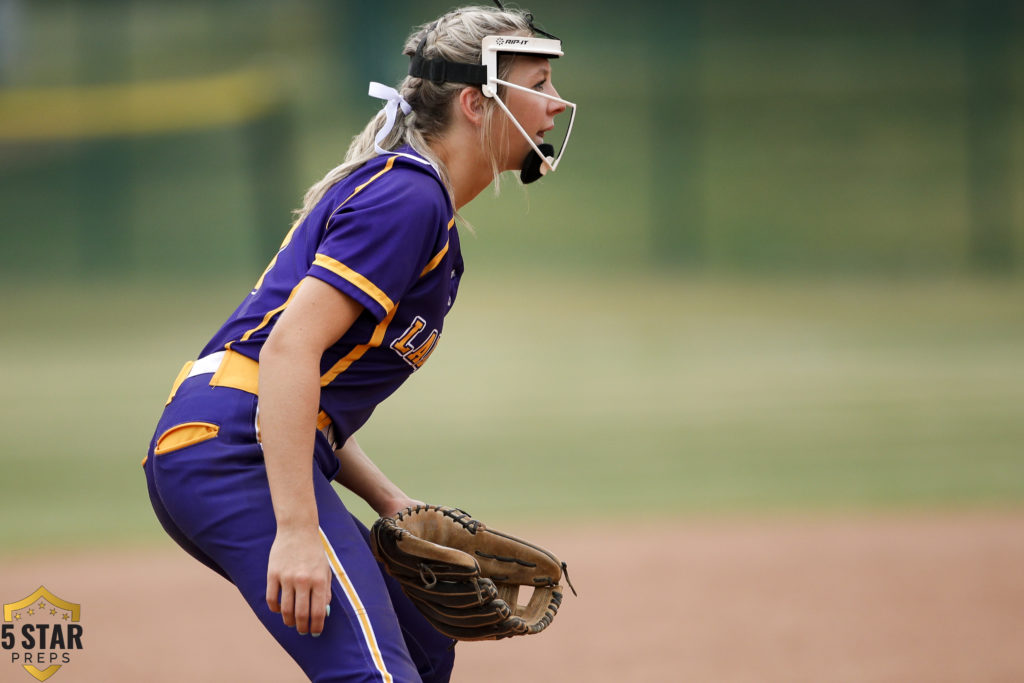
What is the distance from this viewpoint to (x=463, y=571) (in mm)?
2107

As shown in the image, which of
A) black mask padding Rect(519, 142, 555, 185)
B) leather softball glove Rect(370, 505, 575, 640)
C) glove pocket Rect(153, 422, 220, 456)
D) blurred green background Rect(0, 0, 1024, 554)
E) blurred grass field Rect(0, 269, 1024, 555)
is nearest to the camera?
glove pocket Rect(153, 422, 220, 456)

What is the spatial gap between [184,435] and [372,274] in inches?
16.7

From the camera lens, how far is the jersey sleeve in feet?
5.95

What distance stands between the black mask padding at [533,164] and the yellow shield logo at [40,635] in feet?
8.24

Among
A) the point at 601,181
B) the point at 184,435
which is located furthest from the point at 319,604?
the point at 601,181

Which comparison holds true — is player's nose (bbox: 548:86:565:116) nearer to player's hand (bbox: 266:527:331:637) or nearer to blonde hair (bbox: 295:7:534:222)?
blonde hair (bbox: 295:7:534:222)

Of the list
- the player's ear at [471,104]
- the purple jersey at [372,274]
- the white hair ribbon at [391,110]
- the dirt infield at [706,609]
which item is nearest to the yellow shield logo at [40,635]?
the dirt infield at [706,609]


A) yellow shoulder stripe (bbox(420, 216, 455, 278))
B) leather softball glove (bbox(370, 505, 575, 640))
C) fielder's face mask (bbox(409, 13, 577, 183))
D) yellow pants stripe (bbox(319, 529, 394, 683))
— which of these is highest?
fielder's face mask (bbox(409, 13, 577, 183))

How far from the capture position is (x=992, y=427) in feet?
26.0

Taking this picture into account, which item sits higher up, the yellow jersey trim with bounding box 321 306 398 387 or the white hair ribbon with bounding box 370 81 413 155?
the white hair ribbon with bounding box 370 81 413 155

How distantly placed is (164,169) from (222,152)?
875 millimetres

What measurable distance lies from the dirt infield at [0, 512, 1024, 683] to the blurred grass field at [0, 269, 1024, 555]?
0.62 m

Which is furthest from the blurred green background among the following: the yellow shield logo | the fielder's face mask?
the fielder's face mask

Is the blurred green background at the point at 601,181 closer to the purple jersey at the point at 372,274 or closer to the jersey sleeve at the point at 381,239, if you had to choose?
the purple jersey at the point at 372,274
